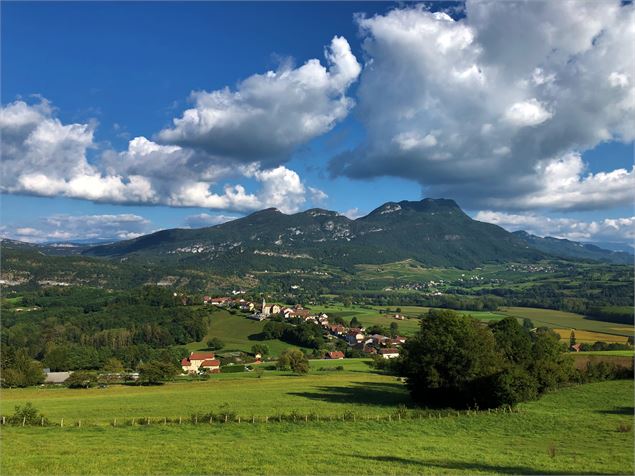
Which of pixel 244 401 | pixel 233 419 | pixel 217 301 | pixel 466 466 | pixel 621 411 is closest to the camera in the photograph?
pixel 466 466

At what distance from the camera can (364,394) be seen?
4694 centimetres

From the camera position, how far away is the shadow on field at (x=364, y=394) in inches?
1677

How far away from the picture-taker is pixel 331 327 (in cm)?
14888

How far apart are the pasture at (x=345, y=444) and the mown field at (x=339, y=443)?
0.17ft

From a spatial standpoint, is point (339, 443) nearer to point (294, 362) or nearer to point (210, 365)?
point (294, 362)

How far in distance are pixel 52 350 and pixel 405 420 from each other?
100 m

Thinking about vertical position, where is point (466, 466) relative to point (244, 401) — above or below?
above

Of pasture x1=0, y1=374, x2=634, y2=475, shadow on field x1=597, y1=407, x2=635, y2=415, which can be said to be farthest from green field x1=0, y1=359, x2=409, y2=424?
shadow on field x1=597, y1=407, x2=635, y2=415

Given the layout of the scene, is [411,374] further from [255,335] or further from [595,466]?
[255,335]

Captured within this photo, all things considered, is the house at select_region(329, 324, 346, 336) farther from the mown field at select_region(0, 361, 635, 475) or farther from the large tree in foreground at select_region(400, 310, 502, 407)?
the mown field at select_region(0, 361, 635, 475)

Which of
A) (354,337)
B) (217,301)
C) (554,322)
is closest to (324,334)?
(354,337)

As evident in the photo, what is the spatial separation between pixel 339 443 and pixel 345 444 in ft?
1.30

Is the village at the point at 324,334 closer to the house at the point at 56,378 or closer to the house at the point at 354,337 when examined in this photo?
the house at the point at 354,337

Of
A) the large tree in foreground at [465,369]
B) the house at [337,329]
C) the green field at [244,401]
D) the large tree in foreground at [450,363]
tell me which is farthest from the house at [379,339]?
the large tree in foreground at [450,363]
